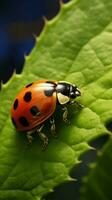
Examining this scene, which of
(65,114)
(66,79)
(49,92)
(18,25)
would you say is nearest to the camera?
(66,79)

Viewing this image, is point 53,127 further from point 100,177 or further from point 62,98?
point 100,177

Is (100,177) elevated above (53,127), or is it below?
above

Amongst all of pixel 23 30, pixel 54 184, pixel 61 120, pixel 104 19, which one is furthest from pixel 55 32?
pixel 23 30

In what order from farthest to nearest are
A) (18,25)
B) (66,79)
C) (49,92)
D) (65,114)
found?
Result: (18,25), (49,92), (65,114), (66,79)

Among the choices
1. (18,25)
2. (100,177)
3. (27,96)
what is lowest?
(18,25)

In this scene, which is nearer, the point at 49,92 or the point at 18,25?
the point at 49,92

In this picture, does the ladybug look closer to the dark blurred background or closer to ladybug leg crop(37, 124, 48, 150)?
ladybug leg crop(37, 124, 48, 150)

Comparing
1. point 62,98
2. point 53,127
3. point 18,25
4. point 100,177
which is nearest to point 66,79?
point 53,127
